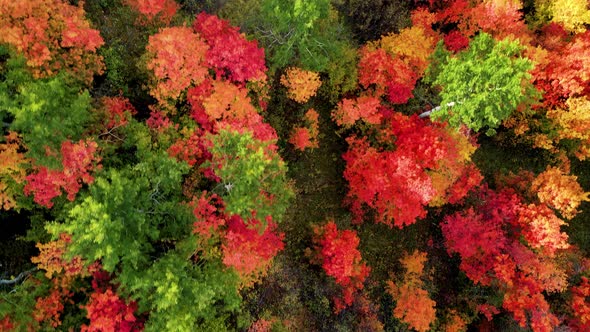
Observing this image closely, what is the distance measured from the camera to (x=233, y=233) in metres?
20.8

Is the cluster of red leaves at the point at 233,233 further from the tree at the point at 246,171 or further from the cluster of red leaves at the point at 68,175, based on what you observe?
the cluster of red leaves at the point at 68,175

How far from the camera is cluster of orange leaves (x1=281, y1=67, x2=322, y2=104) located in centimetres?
2547

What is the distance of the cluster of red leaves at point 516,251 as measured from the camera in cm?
2698

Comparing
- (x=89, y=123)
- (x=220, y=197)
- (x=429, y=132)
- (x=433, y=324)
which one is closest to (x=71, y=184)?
(x=89, y=123)

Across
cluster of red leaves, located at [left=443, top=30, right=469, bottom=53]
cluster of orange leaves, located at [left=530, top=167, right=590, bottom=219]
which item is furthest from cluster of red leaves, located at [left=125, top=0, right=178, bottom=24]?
cluster of orange leaves, located at [left=530, top=167, right=590, bottom=219]

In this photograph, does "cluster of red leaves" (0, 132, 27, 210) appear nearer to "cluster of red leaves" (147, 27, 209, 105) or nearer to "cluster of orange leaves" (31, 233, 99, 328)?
"cluster of orange leaves" (31, 233, 99, 328)

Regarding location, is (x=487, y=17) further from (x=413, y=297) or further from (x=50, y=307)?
(x=50, y=307)

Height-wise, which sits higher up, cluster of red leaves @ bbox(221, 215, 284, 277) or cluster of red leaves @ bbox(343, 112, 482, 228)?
cluster of red leaves @ bbox(343, 112, 482, 228)

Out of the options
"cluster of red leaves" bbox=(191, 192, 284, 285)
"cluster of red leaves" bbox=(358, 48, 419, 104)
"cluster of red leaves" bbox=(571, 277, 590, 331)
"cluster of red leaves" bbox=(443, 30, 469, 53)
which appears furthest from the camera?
"cluster of red leaves" bbox=(443, 30, 469, 53)

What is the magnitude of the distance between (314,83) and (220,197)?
31.9 feet

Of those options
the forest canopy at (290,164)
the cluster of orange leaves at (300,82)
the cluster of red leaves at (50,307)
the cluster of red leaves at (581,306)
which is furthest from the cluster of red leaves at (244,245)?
the cluster of red leaves at (581,306)

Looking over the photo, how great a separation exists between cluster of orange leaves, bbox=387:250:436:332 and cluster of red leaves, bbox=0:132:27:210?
2342 centimetres

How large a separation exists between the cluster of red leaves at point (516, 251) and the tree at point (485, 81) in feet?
29.6

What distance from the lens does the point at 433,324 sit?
2952cm
